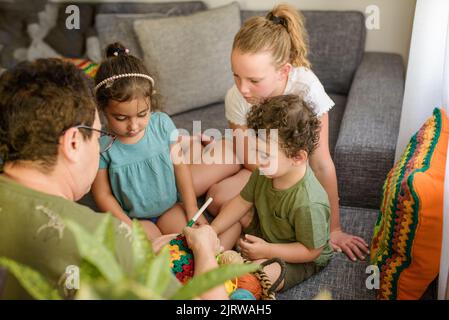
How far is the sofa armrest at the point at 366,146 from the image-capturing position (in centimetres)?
180

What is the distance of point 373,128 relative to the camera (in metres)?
1.91

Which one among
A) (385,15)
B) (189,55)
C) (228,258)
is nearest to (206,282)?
(228,258)

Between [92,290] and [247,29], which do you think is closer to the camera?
[92,290]

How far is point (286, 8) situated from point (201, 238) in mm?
872

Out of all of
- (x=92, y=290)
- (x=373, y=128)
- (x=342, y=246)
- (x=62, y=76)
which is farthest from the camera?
(x=373, y=128)

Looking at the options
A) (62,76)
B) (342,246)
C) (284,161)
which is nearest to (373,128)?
(342,246)

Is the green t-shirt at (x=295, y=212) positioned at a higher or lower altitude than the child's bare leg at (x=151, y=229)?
higher

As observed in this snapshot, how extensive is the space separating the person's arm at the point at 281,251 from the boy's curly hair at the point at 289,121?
0.87 ft

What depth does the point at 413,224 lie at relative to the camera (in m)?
1.21

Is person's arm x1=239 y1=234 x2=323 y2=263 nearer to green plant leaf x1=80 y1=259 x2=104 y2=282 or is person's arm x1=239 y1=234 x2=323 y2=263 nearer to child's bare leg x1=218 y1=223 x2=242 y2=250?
child's bare leg x1=218 y1=223 x2=242 y2=250

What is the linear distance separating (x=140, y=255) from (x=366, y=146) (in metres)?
1.25

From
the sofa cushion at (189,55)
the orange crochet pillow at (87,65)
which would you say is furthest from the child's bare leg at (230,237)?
the orange crochet pillow at (87,65)

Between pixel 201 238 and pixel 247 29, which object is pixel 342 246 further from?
pixel 247 29

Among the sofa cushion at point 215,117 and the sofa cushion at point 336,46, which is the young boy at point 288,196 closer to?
the sofa cushion at point 215,117
